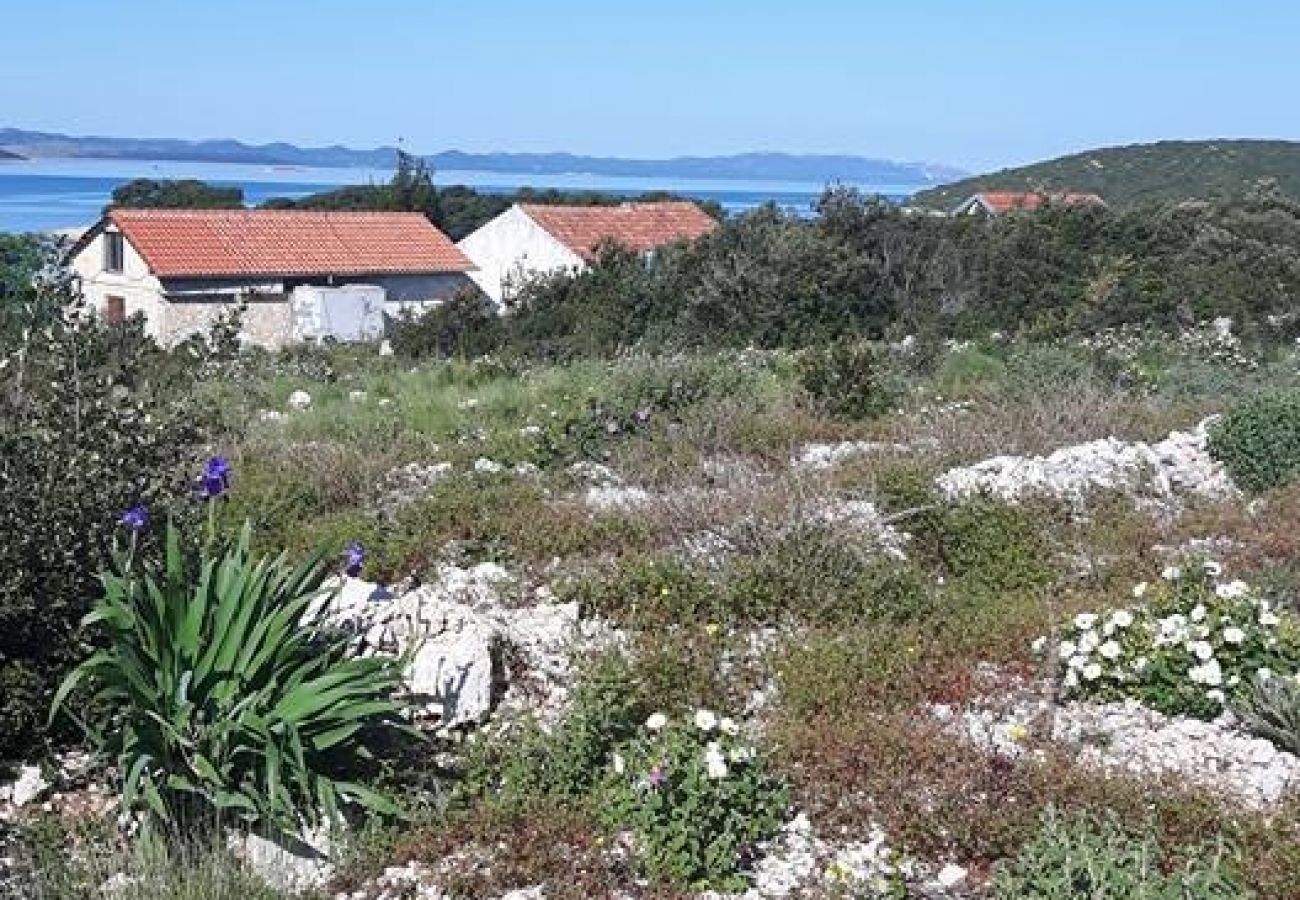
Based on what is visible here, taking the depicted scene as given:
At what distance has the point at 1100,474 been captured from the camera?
30.3 feet

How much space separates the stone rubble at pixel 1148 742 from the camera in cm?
507

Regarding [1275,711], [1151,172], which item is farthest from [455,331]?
[1151,172]

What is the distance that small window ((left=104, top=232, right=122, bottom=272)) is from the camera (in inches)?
1731

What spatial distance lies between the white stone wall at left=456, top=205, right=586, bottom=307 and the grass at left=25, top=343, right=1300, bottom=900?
2883cm

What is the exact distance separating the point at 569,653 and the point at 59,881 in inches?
89.6

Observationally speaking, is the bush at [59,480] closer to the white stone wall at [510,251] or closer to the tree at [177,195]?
the white stone wall at [510,251]

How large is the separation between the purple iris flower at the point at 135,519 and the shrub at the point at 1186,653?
138 inches

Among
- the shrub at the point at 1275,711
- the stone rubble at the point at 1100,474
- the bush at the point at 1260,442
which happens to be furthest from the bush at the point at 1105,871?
the bush at the point at 1260,442

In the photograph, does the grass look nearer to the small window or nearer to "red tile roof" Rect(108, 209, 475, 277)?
"red tile roof" Rect(108, 209, 475, 277)

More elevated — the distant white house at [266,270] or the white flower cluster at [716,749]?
the white flower cluster at [716,749]

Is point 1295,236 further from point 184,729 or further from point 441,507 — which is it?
point 184,729

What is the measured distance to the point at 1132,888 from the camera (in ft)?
13.1

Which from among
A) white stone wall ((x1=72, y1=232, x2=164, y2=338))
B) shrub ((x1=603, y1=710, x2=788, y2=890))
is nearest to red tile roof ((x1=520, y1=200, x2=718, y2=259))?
white stone wall ((x1=72, y1=232, x2=164, y2=338))

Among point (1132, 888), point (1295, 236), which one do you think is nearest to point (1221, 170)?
point (1295, 236)
